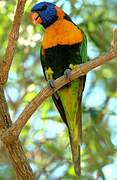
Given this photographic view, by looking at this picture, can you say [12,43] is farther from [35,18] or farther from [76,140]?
[35,18]

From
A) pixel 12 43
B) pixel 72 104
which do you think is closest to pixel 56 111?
pixel 72 104

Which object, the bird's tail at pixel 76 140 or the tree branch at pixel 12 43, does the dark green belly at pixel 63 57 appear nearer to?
the bird's tail at pixel 76 140

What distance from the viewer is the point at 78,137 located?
2.97m

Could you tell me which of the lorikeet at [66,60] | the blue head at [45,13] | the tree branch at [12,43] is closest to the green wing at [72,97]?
the lorikeet at [66,60]

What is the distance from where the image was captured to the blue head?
128 inches

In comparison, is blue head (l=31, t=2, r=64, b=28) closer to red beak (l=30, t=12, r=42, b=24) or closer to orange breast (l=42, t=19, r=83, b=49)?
red beak (l=30, t=12, r=42, b=24)

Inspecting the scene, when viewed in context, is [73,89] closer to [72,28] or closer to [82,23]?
[72,28]

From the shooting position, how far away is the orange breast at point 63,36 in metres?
3.06

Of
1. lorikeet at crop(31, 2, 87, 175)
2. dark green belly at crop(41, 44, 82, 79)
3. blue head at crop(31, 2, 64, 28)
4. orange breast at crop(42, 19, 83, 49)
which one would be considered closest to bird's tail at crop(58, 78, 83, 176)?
lorikeet at crop(31, 2, 87, 175)

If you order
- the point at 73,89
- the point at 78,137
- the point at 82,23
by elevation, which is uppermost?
the point at 82,23

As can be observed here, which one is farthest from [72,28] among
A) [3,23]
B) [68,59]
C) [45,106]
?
[3,23]

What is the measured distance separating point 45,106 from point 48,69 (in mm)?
431

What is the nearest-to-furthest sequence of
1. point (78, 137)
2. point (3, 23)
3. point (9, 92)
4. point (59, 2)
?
point (78, 137), point (59, 2), point (3, 23), point (9, 92)

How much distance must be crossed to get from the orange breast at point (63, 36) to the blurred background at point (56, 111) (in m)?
0.21
